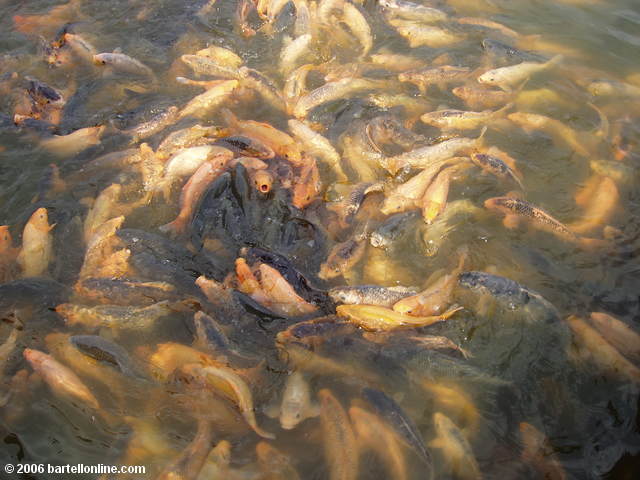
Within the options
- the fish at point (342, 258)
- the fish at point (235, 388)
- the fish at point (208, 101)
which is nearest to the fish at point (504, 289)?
the fish at point (342, 258)

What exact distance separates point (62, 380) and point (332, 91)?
487cm

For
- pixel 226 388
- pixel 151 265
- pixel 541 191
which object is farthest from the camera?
pixel 541 191

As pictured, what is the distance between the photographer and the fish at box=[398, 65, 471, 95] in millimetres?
6879

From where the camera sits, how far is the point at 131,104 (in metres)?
6.66

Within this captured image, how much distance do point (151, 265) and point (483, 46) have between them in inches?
238

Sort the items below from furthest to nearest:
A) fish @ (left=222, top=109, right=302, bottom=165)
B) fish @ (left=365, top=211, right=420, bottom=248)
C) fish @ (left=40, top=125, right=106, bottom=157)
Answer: fish @ (left=40, top=125, right=106, bottom=157), fish @ (left=222, top=109, right=302, bottom=165), fish @ (left=365, top=211, right=420, bottom=248)

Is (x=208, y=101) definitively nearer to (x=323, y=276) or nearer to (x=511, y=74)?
(x=323, y=276)

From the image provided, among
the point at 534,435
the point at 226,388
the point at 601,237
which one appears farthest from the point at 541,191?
the point at 226,388

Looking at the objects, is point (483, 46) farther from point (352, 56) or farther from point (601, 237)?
point (601, 237)

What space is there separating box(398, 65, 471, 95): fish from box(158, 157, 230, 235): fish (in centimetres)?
309

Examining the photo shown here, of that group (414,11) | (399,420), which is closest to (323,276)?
(399,420)

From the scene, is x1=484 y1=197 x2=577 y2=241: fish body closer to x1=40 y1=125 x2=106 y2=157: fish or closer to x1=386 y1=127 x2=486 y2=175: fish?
x1=386 y1=127 x2=486 y2=175: fish

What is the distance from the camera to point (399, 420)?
3.67m

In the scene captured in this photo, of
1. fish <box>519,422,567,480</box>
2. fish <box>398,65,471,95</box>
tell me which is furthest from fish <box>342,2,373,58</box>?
fish <box>519,422,567,480</box>
